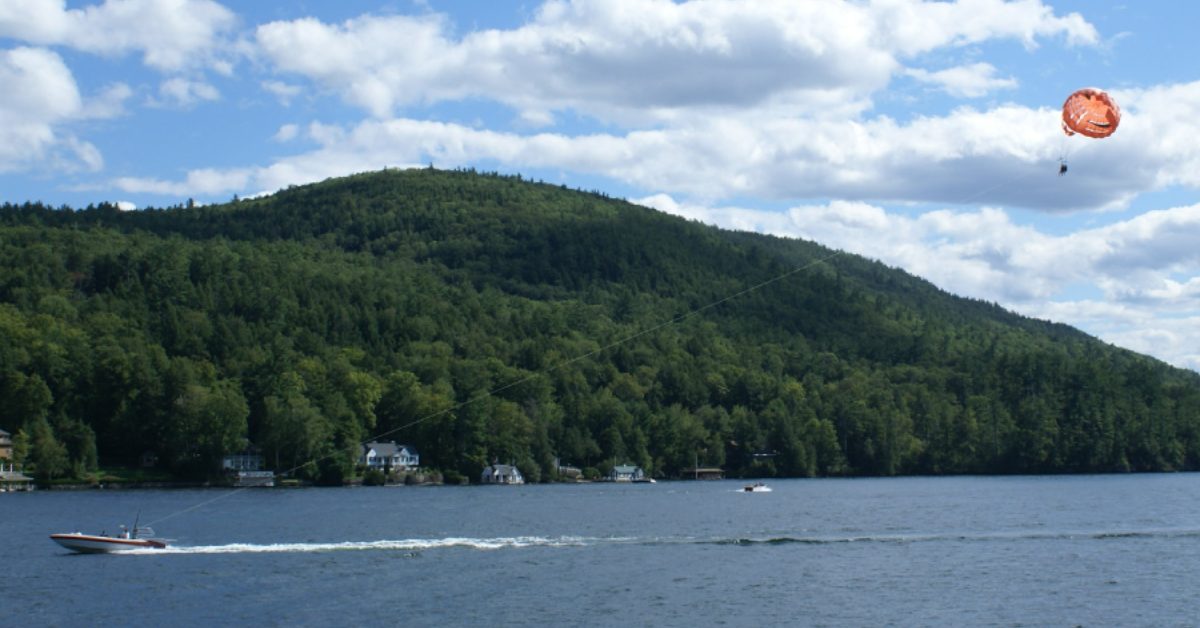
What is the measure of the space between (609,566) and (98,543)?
78.5 ft

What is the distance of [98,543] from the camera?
2493 inches

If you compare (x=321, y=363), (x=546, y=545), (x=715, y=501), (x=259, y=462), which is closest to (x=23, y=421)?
(x=259, y=462)

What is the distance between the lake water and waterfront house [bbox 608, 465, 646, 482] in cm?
6282

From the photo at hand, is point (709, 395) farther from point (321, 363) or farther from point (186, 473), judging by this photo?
point (186, 473)

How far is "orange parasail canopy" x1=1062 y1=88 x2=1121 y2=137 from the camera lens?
49656 mm

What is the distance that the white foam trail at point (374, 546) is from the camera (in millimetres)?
63750

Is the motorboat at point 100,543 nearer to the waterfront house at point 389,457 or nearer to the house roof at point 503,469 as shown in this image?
the waterfront house at point 389,457

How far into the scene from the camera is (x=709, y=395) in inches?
7746

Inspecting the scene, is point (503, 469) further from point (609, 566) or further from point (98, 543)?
point (609, 566)

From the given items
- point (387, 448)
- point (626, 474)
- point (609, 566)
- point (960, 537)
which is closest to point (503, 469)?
point (387, 448)

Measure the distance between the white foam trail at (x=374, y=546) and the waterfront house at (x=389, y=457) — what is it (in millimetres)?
81878

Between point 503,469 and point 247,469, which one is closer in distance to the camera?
point 247,469

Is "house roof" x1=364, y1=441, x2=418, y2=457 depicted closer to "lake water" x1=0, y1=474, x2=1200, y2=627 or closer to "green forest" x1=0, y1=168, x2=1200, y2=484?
"green forest" x1=0, y1=168, x2=1200, y2=484

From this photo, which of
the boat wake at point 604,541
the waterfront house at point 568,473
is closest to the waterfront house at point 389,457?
the waterfront house at point 568,473
